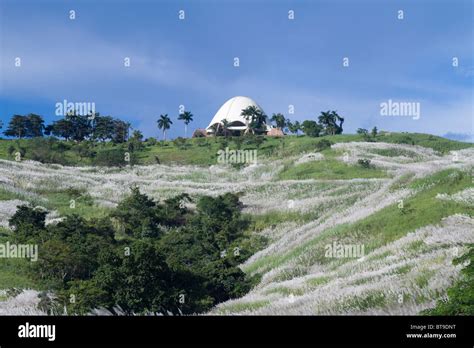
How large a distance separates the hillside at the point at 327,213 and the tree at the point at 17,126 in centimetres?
3756

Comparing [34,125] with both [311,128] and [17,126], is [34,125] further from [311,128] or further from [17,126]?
[311,128]

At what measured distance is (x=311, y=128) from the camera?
126 metres

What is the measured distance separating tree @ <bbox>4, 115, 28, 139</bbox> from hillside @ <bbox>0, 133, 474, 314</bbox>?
37559 millimetres

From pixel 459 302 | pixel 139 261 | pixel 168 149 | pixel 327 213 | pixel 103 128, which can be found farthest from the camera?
pixel 103 128

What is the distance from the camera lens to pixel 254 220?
50.9 m

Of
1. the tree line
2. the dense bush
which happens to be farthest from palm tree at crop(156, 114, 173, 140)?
the dense bush

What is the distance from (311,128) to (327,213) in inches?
3176

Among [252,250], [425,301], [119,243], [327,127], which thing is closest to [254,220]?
[252,250]

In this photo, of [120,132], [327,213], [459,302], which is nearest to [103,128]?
[120,132]

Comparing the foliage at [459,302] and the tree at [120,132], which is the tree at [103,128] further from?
the foliage at [459,302]

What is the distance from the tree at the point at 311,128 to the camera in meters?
124

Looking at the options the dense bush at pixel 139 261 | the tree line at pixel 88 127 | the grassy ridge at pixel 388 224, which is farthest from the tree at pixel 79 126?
the grassy ridge at pixel 388 224
